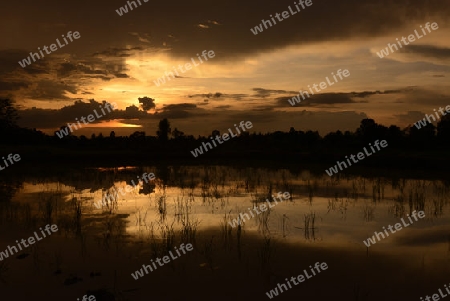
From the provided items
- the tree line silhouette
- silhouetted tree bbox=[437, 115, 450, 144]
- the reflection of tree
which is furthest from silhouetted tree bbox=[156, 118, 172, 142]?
the reflection of tree

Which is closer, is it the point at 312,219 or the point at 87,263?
the point at 87,263

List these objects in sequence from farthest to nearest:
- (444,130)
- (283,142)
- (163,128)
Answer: (163,128) → (283,142) → (444,130)

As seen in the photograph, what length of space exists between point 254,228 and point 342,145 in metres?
41.1

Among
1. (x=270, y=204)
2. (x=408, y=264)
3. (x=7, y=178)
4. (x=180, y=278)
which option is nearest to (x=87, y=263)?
(x=180, y=278)

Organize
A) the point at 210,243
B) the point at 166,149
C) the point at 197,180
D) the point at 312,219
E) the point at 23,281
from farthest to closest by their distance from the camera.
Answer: the point at 166,149
the point at 197,180
the point at 312,219
the point at 210,243
the point at 23,281

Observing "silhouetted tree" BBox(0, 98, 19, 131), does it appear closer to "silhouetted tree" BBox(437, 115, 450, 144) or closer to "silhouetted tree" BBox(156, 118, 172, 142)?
"silhouetted tree" BBox(156, 118, 172, 142)

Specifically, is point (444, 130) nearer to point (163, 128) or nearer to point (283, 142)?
point (283, 142)

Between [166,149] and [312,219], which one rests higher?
[166,149]

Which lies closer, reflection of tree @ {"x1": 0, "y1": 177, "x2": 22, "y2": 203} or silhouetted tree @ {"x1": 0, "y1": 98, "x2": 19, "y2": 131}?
reflection of tree @ {"x1": 0, "y1": 177, "x2": 22, "y2": 203}

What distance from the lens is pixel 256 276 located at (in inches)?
260

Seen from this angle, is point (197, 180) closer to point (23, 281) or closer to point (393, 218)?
point (393, 218)

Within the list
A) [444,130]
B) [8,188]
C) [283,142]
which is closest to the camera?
[8,188]

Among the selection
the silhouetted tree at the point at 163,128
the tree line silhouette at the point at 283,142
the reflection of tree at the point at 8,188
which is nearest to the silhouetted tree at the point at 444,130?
the tree line silhouette at the point at 283,142

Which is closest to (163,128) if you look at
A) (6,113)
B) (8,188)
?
(6,113)
